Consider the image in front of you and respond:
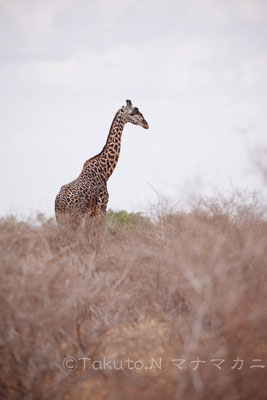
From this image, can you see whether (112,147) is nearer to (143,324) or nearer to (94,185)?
(94,185)

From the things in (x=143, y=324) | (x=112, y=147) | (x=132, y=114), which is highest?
(x=132, y=114)

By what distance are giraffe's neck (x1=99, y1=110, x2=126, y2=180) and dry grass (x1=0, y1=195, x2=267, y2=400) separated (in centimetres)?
537

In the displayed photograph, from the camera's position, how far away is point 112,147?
31.2 feet

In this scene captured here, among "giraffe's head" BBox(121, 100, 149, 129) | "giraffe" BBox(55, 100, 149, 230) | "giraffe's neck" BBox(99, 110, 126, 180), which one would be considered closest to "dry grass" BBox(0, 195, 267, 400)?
"giraffe" BBox(55, 100, 149, 230)

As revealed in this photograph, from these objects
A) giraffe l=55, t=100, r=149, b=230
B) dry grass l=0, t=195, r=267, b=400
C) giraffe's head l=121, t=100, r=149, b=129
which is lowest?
dry grass l=0, t=195, r=267, b=400

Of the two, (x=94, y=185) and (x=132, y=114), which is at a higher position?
(x=132, y=114)

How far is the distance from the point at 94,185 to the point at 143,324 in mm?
4882

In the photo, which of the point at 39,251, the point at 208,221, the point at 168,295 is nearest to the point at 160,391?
the point at 168,295

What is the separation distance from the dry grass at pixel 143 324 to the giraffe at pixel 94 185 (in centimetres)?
324

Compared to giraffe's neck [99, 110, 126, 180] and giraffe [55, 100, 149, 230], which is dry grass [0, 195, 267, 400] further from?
giraffe's neck [99, 110, 126, 180]

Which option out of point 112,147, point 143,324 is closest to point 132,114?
point 112,147

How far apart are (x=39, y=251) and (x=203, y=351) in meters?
2.38

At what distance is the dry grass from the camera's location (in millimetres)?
2446

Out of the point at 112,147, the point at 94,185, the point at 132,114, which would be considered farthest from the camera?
the point at 132,114
